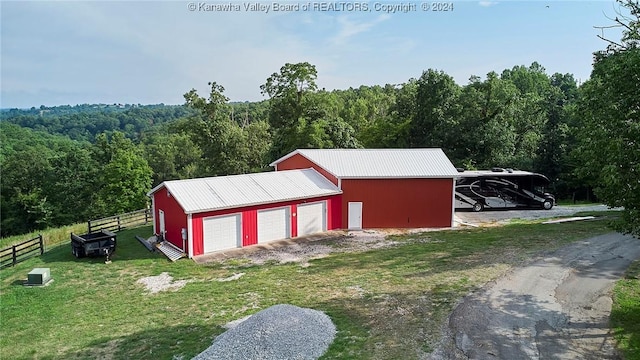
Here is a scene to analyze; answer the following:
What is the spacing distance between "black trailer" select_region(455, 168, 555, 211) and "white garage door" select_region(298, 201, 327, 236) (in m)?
8.94

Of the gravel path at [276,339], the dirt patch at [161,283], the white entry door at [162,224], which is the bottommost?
the dirt patch at [161,283]

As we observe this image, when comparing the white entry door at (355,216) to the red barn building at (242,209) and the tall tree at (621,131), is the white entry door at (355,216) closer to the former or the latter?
the red barn building at (242,209)

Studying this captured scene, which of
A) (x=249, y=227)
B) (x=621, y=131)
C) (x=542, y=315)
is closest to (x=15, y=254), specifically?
(x=249, y=227)

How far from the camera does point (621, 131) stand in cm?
873

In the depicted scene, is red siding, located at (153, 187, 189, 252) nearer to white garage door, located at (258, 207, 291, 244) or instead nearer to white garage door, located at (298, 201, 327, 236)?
white garage door, located at (258, 207, 291, 244)

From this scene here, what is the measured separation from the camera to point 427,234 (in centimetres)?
2055

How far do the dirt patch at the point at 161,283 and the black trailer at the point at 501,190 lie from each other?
16988 mm

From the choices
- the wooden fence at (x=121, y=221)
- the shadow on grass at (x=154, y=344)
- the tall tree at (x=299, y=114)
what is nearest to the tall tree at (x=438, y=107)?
the tall tree at (x=299, y=114)

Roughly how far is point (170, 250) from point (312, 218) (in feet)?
21.7

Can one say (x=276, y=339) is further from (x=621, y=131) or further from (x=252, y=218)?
(x=252, y=218)

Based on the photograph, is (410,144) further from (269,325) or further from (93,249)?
(269,325)

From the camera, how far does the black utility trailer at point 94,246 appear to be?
17312mm

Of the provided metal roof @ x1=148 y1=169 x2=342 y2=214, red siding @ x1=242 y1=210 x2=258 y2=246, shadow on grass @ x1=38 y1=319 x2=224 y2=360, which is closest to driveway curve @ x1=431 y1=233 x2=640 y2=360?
shadow on grass @ x1=38 y1=319 x2=224 y2=360

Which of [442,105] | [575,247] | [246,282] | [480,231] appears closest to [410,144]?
[442,105]
